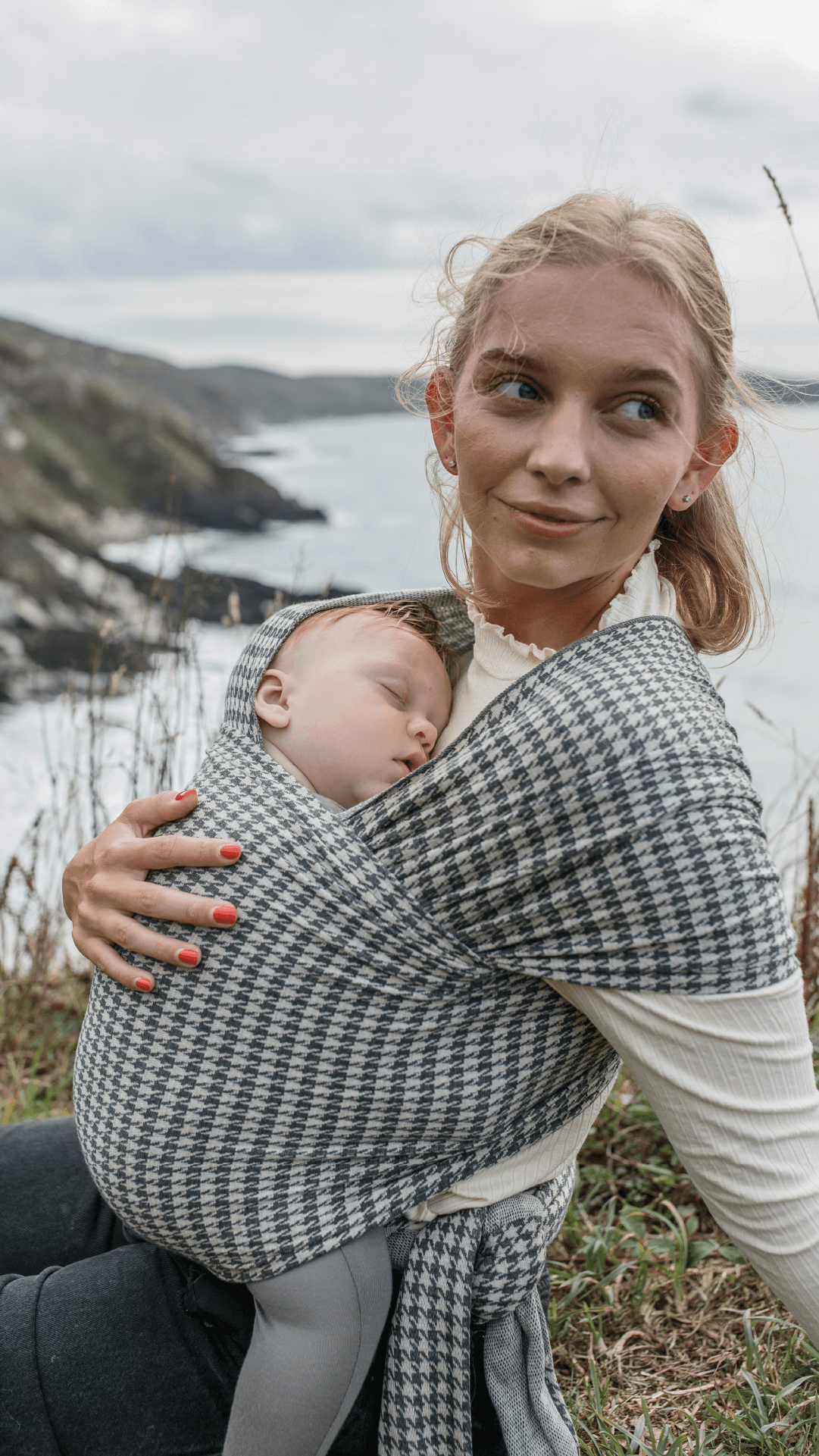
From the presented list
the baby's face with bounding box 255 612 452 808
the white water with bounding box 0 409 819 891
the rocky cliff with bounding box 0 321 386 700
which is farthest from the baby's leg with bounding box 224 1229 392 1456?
the rocky cliff with bounding box 0 321 386 700

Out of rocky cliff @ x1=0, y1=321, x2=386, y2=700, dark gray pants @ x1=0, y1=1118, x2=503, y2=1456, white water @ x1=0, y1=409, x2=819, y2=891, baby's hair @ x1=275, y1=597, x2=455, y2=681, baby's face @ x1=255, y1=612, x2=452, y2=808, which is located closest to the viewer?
dark gray pants @ x1=0, y1=1118, x2=503, y2=1456

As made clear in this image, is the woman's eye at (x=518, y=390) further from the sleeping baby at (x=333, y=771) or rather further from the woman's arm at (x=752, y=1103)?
the woman's arm at (x=752, y=1103)

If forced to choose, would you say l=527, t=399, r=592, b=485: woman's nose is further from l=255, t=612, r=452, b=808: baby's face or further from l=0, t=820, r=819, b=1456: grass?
l=0, t=820, r=819, b=1456: grass

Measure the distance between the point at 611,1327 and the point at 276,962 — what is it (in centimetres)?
123

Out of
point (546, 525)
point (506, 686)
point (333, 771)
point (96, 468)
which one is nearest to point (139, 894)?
point (333, 771)

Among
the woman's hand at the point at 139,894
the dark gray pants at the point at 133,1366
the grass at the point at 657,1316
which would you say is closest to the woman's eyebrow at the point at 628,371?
the woman's hand at the point at 139,894

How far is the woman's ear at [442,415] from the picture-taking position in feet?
4.58

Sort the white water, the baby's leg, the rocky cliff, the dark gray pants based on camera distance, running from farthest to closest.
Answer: the rocky cliff, the white water, the dark gray pants, the baby's leg

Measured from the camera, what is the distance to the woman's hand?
1.16 m

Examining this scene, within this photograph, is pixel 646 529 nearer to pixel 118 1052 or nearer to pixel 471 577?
pixel 471 577

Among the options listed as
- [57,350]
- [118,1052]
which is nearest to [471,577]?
[118,1052]

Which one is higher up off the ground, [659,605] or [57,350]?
[659,605]

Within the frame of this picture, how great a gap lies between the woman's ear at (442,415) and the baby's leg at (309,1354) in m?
0.98

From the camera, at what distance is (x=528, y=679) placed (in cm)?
111
